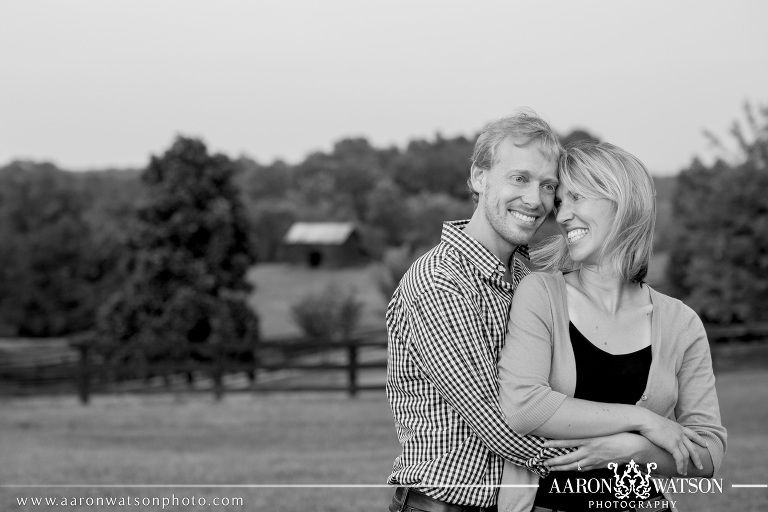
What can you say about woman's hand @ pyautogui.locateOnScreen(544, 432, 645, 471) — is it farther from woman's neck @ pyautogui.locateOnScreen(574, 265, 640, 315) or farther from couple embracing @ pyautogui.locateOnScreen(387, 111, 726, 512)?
woman's neck @ pyautogui.locateOnScreen(574, 265, 640, 315)

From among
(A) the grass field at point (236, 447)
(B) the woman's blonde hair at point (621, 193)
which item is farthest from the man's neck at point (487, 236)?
(A) the grass field at point (236, 447)

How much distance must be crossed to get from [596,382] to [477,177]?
2.35ft

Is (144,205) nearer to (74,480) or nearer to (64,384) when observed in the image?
(64,384)

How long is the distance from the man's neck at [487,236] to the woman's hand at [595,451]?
59 cm

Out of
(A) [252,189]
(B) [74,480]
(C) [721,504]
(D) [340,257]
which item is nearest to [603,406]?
(C) [721,504]

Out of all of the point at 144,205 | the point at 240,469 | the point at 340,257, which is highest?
the point at 144,205

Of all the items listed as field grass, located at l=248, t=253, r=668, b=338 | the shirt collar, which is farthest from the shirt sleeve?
field grass, located at l=248, t=253, r=668, b=338

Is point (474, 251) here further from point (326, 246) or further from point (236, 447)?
point (326, 246)

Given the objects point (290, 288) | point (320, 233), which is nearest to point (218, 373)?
point (290, 288)

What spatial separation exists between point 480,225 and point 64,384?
21.9 m

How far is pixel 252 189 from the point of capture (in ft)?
299

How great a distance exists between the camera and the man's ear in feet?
8.83

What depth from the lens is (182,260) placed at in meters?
25.2

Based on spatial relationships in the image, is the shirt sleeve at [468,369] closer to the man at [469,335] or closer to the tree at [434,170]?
the man at [469,335]
